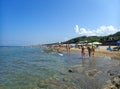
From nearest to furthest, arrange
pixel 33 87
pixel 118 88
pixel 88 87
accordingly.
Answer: pixel 118 88 → pixel 88 87 → pixel 33 87

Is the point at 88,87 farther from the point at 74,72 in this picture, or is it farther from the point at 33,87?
the point at 74,72

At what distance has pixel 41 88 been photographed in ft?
37.1

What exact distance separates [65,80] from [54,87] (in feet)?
6.87

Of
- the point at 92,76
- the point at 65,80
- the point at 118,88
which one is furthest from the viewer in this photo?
the point at 92,76

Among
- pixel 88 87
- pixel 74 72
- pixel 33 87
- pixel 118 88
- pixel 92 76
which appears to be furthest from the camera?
pixel 74 72

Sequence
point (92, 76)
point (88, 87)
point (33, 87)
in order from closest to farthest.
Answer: point (88, 87) → point (33, 87) → point (92, 76)

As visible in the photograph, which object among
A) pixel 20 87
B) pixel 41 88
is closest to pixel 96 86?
pixel 41 88

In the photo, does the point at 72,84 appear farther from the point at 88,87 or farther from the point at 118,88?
the point at 118,88

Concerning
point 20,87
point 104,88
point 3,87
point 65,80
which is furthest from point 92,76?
point 3,87

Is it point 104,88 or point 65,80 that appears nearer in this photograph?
point 104,88

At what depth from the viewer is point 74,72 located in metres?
16.7

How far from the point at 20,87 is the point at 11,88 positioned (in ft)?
1.73

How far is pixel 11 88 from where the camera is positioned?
11.9m

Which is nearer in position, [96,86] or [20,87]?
[96,86]
